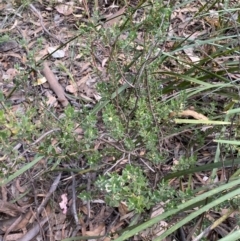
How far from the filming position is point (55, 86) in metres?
1.71

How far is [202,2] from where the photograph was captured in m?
1.93

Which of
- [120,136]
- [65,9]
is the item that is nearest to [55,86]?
[65,9]

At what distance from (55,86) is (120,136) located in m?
0.70

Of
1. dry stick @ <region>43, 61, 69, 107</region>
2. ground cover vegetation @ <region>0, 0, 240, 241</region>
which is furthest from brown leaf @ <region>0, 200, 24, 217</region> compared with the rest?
dry stick @ <region>43, 61, 69, 107</region>

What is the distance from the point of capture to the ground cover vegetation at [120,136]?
1.06 m

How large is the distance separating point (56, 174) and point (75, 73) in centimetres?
51

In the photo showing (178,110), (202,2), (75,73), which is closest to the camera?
(178,110)

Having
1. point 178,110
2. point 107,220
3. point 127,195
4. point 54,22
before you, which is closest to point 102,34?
point 178,110

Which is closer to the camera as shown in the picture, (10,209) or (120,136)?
(120,136)

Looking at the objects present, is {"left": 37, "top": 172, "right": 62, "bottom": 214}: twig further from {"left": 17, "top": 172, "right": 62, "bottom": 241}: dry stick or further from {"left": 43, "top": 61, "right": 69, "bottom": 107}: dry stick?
{"left": 43, "top": 61, "right": 69, "bottom": 107}: dry stick

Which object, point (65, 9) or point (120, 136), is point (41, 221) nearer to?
point (120, 136)

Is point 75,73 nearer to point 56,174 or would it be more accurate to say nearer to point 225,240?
point 56,174

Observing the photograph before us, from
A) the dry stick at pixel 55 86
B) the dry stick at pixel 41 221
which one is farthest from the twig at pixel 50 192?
the dry stick at pixel 55 86

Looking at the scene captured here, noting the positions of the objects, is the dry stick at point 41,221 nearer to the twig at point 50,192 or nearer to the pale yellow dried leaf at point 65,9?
the twig at point 50,192
